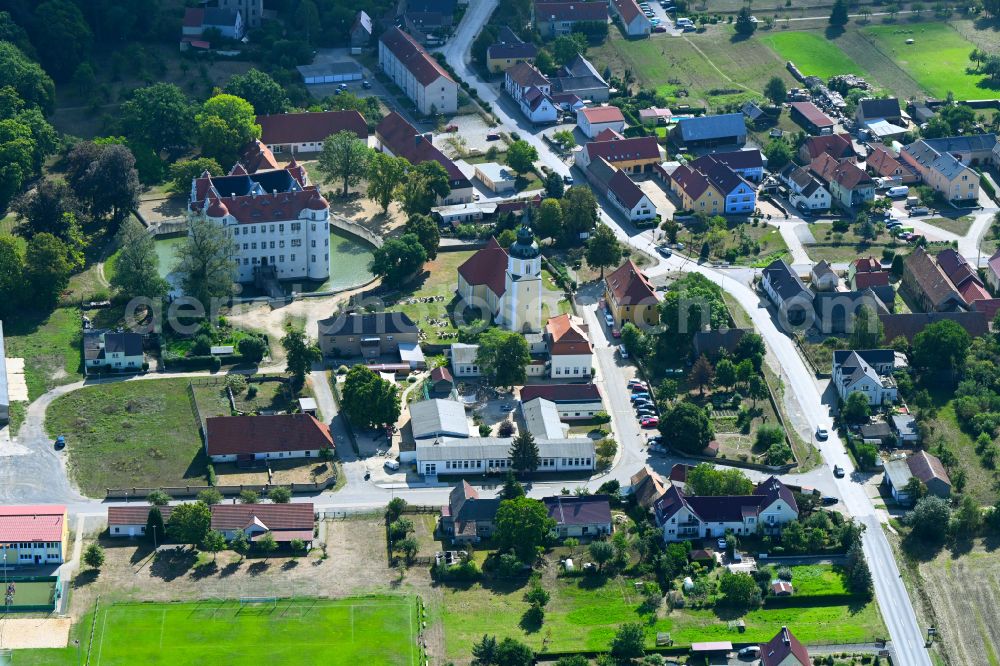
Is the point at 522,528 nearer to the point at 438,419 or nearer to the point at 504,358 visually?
the point at 438,419

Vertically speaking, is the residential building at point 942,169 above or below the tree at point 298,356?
above

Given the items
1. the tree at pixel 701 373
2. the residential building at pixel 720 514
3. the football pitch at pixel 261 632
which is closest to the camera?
the football pitch at pixel 261 632

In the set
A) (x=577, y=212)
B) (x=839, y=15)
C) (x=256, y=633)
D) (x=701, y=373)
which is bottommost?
(x=256, y=633)

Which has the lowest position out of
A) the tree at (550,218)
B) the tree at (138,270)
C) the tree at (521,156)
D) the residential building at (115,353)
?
the residential building at (115,353)

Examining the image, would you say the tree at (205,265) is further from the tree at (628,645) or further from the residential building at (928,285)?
the residential building at (928,285)

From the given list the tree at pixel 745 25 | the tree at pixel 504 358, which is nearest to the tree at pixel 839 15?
the tree at pixel 745 25

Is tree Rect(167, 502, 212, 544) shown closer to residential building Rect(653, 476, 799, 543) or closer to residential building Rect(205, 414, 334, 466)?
residential building Rect(205, 414, 334, 466)

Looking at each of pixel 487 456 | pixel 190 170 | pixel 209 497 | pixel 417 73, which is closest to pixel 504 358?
pixel 487 456
